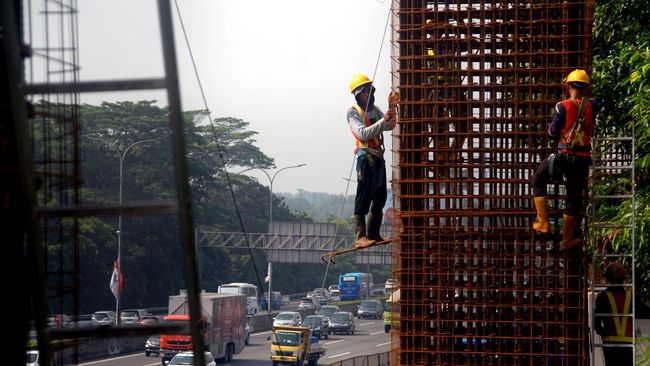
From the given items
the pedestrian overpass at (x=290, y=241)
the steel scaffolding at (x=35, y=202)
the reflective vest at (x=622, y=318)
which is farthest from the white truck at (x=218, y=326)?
the steel scaffolding at (x=35, y=202)

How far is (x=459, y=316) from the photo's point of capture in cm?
1203

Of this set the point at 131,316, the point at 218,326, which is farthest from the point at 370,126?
the point at 131,316

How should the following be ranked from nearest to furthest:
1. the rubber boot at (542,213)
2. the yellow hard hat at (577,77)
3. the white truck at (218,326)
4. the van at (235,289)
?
the yellow hard hat at (577,77)
the rubber boot at (542,213)
the white truck at (218,326)
the van at (235,289)

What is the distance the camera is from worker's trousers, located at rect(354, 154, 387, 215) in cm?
1240

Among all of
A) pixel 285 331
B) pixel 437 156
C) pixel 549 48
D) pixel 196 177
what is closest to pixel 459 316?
pixel 437 156

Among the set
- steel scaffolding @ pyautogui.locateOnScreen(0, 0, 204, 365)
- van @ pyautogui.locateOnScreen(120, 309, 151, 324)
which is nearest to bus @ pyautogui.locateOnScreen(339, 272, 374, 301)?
van @ pyautogui.locateOnScreen(120, 309, 151, 324)

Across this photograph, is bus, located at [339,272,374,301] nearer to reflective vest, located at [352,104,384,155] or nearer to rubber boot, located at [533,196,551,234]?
reflective vest, located at [352,104,384,155]

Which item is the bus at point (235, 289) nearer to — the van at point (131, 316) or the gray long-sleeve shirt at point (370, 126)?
the van at point (131, 316)

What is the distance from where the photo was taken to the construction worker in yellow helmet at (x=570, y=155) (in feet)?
35.0

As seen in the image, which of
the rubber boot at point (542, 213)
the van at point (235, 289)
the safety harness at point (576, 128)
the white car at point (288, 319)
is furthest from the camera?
the van at point (235, 289)

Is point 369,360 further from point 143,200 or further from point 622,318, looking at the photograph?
point 143,200

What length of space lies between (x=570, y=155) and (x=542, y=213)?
73 centimetres

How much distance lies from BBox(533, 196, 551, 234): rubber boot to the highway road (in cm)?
4013

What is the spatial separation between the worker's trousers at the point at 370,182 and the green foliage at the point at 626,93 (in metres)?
5.97
